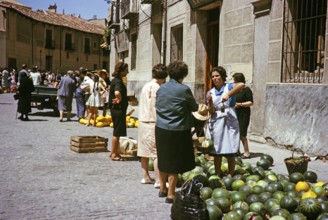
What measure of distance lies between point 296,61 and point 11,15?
1396 inches

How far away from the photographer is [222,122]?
5.91m

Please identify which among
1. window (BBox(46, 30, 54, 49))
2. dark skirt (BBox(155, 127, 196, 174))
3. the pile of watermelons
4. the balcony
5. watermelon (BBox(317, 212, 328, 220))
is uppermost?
window (BBox(46, 30, 54, 49))

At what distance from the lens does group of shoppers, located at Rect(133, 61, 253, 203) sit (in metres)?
4.98

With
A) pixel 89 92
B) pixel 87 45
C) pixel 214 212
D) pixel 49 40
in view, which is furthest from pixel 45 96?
pixel 87 45

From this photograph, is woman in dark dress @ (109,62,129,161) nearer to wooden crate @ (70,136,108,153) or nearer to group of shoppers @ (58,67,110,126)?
wooden crate @ (70,136,108,153)

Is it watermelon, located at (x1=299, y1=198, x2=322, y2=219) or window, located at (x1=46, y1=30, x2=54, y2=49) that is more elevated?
window, located at (x1=46, y1=30, x2=54, y2=49)

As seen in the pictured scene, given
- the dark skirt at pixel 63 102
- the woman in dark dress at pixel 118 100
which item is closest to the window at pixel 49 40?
the dark skirt at pixel 63 102

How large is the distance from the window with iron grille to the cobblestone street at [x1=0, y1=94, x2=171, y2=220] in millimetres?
4093

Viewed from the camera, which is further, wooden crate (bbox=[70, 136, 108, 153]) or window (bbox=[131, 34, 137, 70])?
window (bbox=[131, 34, 137, 70])

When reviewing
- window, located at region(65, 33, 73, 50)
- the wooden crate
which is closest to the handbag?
the wooden crate

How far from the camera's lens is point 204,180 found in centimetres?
538

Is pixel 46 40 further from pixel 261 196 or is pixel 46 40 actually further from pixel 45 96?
pixel 261 196

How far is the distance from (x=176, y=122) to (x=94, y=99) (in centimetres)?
856

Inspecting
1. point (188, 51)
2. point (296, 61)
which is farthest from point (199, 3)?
point (296, 61)
